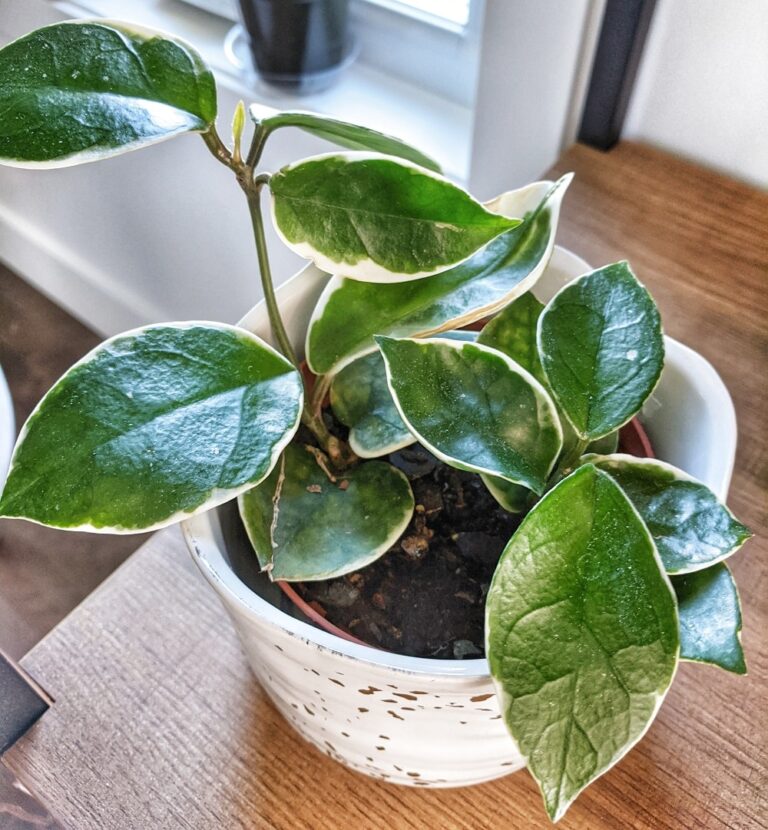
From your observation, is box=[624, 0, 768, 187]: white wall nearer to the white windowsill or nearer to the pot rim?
the white windowsill

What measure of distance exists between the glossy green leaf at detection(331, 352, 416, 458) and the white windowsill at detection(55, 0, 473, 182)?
315mm

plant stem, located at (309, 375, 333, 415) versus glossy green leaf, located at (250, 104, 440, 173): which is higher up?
glossy green leaf, located at (250, 104, 440, 173)

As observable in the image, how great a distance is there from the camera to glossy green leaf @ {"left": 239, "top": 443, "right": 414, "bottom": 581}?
347mm

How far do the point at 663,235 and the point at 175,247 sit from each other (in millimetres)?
654

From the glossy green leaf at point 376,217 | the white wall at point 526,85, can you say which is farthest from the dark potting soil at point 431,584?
the white wall at point 526,85

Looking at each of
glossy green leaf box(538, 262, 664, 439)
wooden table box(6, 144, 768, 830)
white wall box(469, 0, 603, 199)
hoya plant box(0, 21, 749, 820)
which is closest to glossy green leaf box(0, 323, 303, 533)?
hoya plant box(0, 21, 749, 820)

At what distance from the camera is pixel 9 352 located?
1.37m

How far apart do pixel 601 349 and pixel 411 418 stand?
82mm

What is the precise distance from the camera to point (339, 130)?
32 cm

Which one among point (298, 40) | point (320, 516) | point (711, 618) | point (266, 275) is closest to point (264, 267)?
point (266, 275)

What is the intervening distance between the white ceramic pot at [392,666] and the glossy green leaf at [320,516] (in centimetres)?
2

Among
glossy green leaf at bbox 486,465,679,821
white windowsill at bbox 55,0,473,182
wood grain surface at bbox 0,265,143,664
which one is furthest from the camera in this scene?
wood grain surface at bbox 0,265,143,664

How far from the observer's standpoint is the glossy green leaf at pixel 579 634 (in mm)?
256

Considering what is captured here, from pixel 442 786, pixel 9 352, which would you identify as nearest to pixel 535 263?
pixel 442 786
